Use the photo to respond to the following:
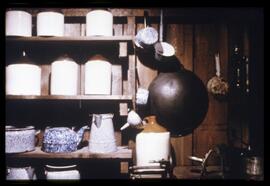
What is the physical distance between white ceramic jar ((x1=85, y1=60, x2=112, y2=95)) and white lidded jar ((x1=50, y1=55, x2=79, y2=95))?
0.43 feet

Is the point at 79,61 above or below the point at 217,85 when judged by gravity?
above

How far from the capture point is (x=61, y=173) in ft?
8.47

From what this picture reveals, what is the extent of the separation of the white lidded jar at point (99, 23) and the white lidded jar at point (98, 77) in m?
0.20

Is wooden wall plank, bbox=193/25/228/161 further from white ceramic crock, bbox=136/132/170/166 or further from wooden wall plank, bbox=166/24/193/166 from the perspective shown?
white ceramic crock, bbox=136/132/170/166

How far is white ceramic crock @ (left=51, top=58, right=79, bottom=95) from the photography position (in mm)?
2609

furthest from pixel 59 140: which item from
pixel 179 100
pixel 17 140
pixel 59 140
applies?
pixel 179 100

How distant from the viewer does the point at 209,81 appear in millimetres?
2959

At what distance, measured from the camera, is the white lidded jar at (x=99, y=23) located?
8.45 feet

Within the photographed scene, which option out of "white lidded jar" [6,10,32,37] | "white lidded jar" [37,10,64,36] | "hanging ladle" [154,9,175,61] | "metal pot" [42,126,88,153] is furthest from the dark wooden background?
"metal pot" [42,126,88,153]

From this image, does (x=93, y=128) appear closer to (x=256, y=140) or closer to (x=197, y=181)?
(x=197, y=181)

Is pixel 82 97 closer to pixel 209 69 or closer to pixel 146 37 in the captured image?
pixel 146 37

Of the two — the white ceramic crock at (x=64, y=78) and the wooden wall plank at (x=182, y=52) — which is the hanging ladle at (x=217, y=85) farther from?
the white ceramic crock at (x=64, y=78)

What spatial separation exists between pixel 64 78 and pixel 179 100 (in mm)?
995

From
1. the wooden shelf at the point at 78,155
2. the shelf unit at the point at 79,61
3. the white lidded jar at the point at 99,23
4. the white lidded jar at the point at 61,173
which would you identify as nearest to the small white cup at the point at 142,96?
the shelf unit at the point at 79,61
